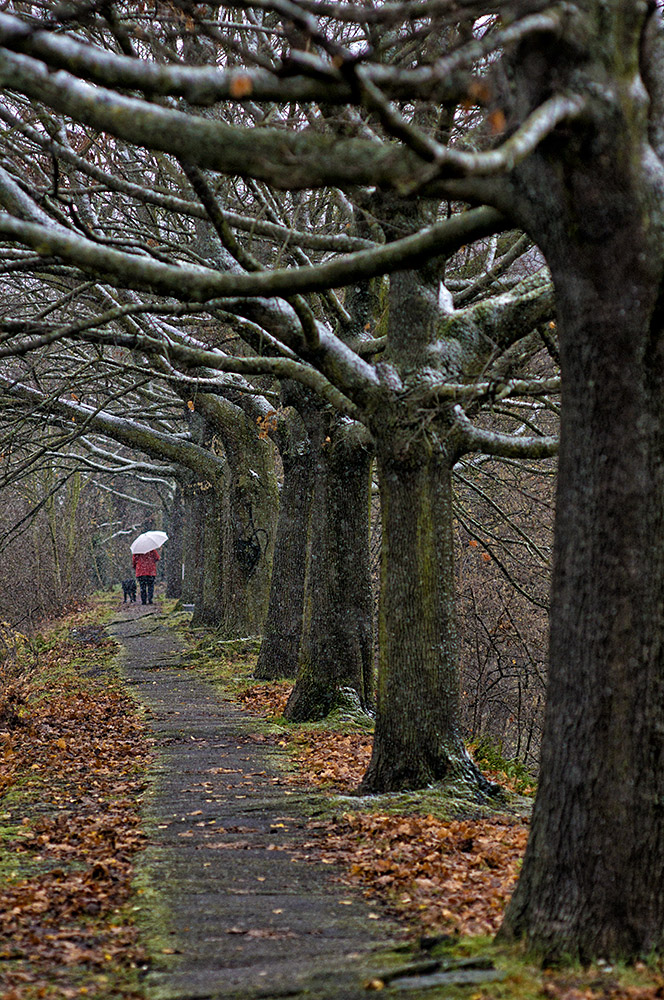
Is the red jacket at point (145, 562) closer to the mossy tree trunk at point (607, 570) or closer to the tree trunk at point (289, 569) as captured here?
the tree trunk at point (289, 569)

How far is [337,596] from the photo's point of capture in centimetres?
1145

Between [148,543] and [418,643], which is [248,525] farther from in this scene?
[148,543]

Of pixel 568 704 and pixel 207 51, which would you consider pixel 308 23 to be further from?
pixel 207 51

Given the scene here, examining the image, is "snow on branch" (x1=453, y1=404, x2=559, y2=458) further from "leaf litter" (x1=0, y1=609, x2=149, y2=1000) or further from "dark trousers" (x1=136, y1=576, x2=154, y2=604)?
"dark trousers" (x1=136, y1=576, x2=154, y2=604)

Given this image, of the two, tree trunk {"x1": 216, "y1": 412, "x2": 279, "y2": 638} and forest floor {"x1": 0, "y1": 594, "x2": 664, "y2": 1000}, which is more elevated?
tree trunk {"x1": 216, "y1": 412, "x2": 279, "y2": 638}

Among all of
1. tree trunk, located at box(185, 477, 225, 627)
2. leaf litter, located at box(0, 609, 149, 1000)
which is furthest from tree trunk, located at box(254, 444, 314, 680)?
tree trunk, located at box(185, 477, 225, 627)

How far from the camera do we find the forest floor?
4430 millimetres

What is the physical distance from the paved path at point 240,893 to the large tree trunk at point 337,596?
43.0 inches

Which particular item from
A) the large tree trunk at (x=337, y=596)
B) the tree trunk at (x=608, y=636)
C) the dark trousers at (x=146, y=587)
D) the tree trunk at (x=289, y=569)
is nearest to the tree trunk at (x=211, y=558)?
the tree trunk at (x=289, y=569)

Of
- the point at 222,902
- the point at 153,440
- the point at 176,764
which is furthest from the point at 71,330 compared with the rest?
the point at 153,440

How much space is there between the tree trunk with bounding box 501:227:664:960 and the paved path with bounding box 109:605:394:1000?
3.33 feet

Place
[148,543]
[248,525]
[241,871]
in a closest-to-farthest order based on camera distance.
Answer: [241,871] < [248,525] < [148,543]

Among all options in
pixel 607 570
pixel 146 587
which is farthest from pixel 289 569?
pixel 146 587

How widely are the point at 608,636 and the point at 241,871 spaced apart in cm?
332
